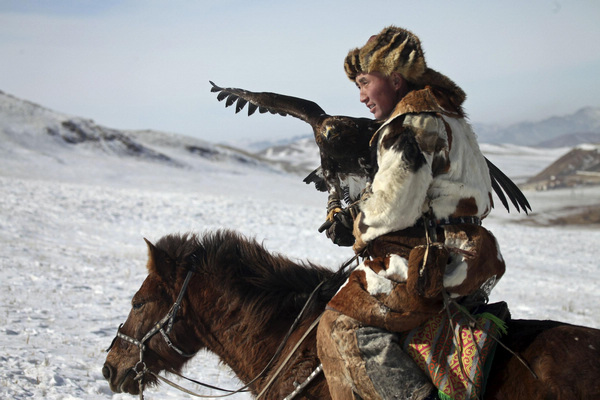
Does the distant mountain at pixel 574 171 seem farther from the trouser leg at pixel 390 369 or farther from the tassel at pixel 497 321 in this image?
the trouser leg at pixel 390 369

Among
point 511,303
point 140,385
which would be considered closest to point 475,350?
point 140,385

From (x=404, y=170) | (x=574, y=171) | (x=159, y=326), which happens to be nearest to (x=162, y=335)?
(x=159, y=326)

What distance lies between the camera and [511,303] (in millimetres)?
10266

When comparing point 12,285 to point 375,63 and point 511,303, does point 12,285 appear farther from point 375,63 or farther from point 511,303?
point 511,303

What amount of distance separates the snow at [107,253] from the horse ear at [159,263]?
0.70 m

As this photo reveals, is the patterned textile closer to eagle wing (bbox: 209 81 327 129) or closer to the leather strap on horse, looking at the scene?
the leather strap on horse

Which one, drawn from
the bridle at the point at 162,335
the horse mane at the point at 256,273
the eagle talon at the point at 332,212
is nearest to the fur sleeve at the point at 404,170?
the eagle talon at the point at 332,212

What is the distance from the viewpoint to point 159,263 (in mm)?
3629

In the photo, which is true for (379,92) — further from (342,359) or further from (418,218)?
(342,359)

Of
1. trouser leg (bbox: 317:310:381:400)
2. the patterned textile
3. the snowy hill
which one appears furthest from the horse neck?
the snowy hill

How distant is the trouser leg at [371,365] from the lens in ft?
8.68

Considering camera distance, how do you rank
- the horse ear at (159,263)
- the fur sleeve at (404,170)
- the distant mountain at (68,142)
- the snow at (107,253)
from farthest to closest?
the distant mountain at (68,142), the snow at (107,253), the horse ear at (159,263), the fur sleeve at (404,170)

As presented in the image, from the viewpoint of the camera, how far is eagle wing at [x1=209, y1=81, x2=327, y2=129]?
3.49 meters

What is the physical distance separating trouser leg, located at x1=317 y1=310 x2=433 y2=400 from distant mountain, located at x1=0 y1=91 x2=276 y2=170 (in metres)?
32.7
